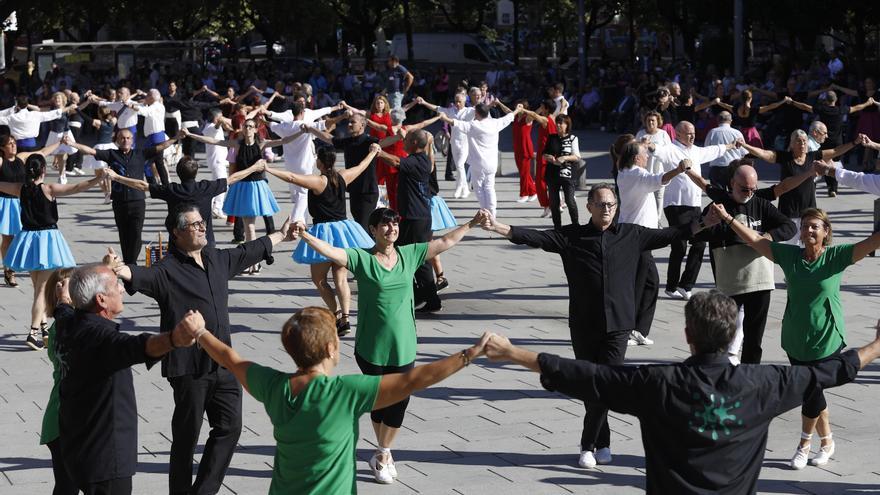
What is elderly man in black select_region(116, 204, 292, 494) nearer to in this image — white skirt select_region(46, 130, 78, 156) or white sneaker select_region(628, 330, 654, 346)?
white sneaker select_region(628, 330, 654, 346)

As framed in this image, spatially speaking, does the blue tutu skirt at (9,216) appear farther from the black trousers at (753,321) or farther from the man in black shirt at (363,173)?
the black trousers at (753,321)

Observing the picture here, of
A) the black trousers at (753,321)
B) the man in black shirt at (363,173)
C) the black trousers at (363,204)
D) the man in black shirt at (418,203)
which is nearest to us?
the black trousers at (753,321)

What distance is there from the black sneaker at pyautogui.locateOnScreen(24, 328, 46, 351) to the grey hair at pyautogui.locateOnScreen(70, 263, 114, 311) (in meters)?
5.77

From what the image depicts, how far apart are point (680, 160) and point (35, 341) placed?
6477 millimetres

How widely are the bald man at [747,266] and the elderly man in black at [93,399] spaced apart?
4.50 metres

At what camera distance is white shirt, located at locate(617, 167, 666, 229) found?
1184cm

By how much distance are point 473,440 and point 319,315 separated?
12.2 ft

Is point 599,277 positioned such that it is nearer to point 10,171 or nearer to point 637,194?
point 637,194

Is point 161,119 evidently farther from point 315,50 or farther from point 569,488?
point 315,50

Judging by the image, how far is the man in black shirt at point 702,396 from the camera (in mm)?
5176

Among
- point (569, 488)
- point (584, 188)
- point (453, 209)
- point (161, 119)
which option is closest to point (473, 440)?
point (569, 488)

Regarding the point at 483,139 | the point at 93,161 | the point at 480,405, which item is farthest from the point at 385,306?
the point at 93,161

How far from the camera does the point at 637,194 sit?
39.8 feet

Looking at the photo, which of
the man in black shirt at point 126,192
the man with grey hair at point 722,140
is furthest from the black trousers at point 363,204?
the man with grey hair at point 722,140
